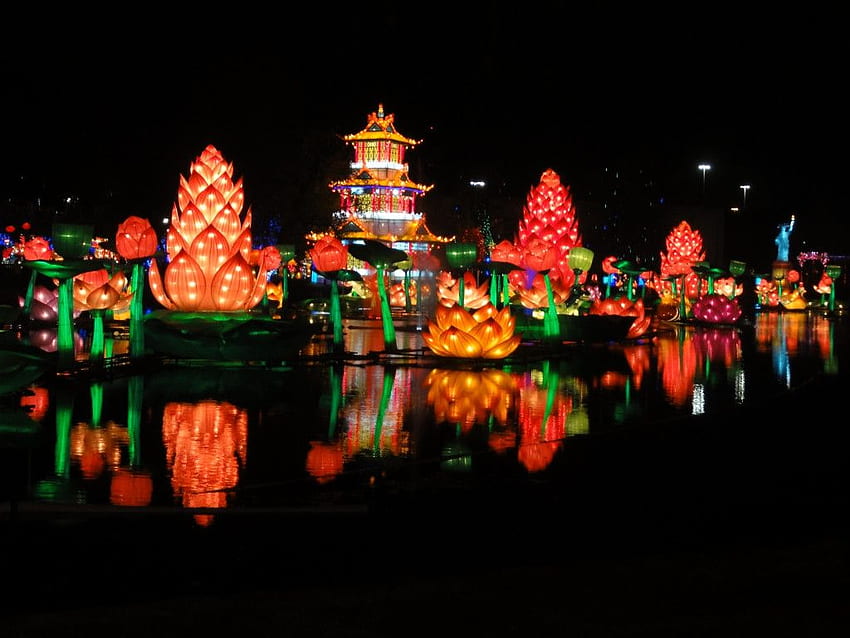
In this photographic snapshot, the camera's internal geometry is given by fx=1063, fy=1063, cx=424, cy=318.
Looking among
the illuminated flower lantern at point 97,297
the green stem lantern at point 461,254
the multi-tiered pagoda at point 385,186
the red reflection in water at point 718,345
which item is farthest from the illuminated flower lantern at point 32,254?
the multi-tiered pagoda at point 385,186

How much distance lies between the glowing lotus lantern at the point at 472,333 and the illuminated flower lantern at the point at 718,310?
18.0 metres

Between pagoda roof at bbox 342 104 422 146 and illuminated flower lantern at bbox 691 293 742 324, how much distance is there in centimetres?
1730

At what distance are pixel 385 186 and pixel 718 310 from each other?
18.0 meters

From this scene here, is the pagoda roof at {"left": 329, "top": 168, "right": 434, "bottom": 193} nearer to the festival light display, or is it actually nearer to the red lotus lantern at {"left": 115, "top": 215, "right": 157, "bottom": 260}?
the festival light display

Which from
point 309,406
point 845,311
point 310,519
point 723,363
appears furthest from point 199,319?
point 845,311

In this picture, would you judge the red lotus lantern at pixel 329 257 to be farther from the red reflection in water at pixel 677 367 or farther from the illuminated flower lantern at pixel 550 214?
the illuminated flower lantern at pixel 550 214

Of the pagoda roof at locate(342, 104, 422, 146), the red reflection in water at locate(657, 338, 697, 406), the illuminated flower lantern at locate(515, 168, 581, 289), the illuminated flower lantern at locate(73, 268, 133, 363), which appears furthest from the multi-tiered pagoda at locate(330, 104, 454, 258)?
the illuminated flower lantern at locate(73, 268, 133, 363)

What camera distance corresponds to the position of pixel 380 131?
4662cm

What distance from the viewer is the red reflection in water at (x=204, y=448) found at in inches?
272

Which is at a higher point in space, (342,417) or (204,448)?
(342,417)

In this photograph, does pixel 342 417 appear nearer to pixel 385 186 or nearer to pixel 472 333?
pixel 472 333

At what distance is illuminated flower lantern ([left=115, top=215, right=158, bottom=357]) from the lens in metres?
15.1

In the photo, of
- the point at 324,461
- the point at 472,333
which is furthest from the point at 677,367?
the point at 324,461

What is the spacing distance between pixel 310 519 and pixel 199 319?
10923mm
